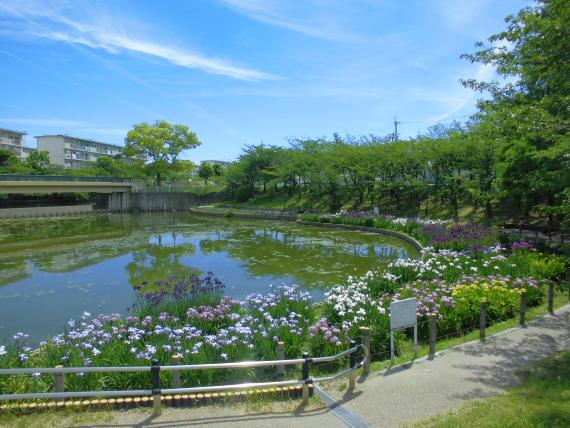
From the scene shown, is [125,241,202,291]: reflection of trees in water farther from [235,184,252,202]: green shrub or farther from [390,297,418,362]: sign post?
[235,184,252,202]: green shrub

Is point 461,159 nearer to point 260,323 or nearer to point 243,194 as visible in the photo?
point 260,323

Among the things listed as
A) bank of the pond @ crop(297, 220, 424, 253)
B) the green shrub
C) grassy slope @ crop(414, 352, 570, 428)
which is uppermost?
the green shrub

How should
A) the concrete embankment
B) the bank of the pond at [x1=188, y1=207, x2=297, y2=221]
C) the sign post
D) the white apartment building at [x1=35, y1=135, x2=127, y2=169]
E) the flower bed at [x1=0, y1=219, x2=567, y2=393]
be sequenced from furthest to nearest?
the white apartment building at [x1=35, y1=135, x2=127, y2=169] → the concrete embankment → the bank of the pond at [x1=188, y1=207, x2=297, y2=221] → the sign post → the flower bed at [x1=0, y1=219, x2=567, y2=393]

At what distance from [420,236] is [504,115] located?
12658 mm

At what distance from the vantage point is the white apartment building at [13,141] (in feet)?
262

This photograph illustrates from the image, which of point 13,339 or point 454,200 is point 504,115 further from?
point 454,200

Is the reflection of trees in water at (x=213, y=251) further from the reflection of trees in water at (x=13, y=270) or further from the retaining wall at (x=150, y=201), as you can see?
the retaining wall at (x=150, y=201)

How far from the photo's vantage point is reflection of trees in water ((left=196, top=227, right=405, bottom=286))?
14.6m

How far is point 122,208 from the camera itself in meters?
56.9

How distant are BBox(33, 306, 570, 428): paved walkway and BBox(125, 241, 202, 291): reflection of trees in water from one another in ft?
27.1

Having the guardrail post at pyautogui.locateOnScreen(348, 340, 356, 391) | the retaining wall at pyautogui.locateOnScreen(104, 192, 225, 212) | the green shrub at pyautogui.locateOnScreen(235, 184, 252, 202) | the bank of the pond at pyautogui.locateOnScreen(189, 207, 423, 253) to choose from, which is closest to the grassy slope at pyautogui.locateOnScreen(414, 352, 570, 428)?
the guardrail post at pyautogui.locateOnScreen(348, 340, 356, 391)

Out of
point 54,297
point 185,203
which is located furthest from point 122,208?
point 54,297

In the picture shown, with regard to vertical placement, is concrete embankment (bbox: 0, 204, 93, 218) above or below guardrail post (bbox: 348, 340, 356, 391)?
below

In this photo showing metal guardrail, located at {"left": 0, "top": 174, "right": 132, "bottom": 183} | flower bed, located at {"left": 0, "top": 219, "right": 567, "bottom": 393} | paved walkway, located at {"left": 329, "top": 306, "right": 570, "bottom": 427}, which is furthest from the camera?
metal guardrail, located at {"left": 0, "top": 174, "right": 132, "bottom": 183}
